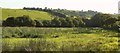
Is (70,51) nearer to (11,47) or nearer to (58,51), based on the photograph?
(58,51)

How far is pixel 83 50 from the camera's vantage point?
14.6 meters

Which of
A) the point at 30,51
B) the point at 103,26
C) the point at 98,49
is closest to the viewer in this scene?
the point at 30,51

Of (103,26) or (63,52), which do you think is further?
(103,26)

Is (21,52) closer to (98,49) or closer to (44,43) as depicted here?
(44,43)

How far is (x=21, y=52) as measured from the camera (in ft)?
46.3

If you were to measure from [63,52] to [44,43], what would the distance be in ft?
4.83

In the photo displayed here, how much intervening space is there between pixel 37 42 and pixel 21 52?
1.25 metres

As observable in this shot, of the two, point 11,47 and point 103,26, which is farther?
point 103,26

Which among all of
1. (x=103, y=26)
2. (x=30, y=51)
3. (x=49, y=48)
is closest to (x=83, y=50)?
(x=49, y=48)

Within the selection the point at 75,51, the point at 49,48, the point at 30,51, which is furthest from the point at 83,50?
the point at 30,51

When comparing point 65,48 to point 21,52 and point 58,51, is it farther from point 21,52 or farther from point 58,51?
point 21,52

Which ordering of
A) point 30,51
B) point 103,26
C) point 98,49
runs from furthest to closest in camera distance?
1. point 103,26
2. point 98,49
3. point 30,51

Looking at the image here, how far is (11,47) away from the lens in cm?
1460

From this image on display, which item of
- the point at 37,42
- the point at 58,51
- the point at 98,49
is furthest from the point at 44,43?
the point at 98,49
